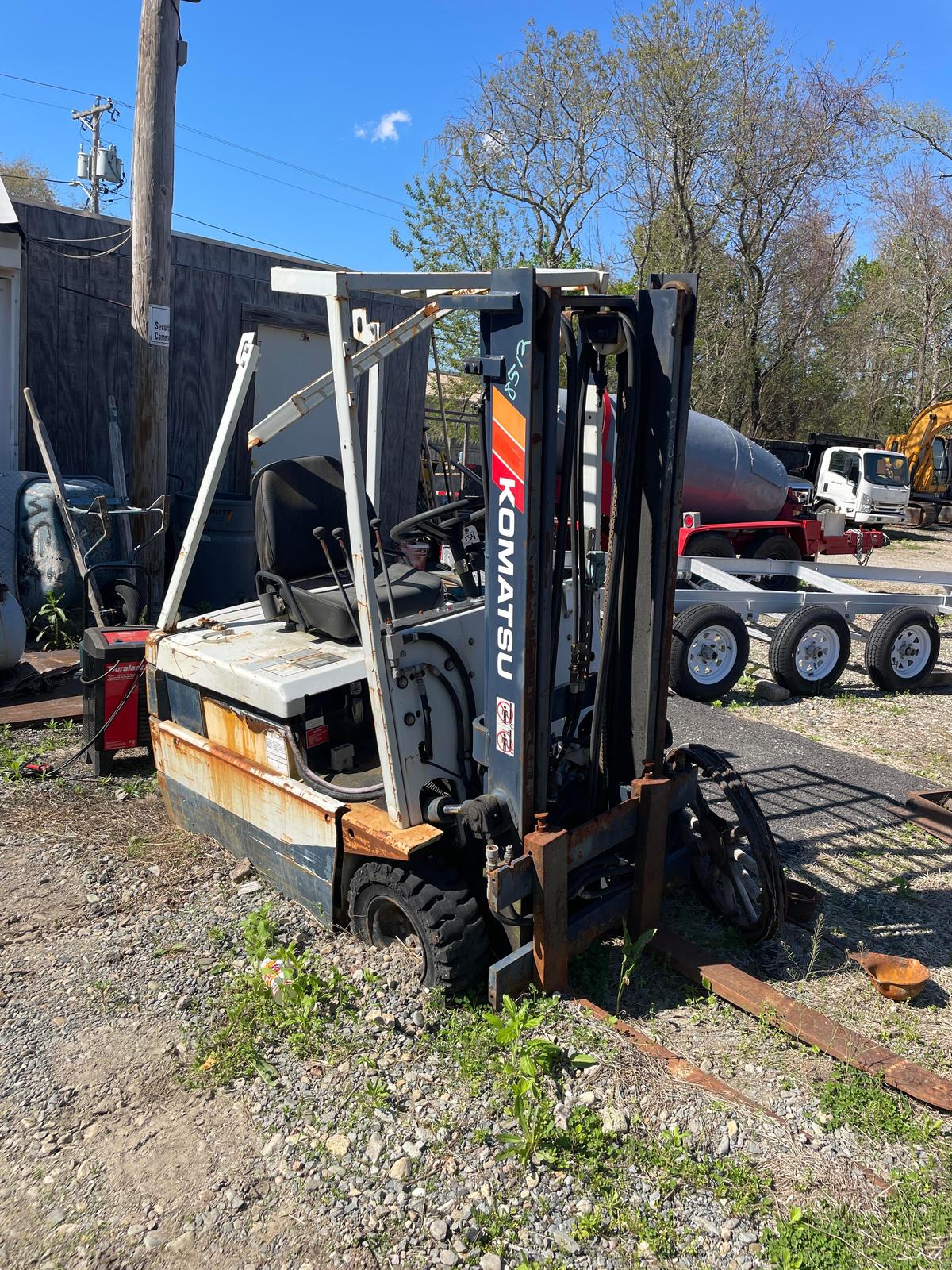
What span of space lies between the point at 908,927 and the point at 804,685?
4169 mm

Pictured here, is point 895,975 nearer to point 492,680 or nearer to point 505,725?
point 505,725

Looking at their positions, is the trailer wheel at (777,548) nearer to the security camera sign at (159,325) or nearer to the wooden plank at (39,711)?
the security camera sign at (159,325)

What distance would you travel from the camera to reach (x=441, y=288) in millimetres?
3367

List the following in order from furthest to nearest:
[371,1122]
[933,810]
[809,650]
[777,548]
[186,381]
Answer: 1. [777,548]
2. [186,381]
3. [809,650]
4. [933,810]
5. [371,1122]

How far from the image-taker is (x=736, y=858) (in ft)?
12.8

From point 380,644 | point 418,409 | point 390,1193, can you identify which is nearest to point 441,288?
point 380,644

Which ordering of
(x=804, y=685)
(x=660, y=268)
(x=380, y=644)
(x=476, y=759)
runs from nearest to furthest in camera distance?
(x=380, y=644), (x=476, y=759), (x=804, y=685), (x=660, y=268)

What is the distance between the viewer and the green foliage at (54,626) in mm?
7652

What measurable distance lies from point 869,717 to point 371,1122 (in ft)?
20.5

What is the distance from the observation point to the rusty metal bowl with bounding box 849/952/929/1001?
3711 millimetres

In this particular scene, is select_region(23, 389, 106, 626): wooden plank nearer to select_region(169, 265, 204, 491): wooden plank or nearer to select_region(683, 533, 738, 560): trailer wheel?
select_region(169, 265, 204, 491): wooden plank

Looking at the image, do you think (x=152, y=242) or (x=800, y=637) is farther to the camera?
(x=800, y=637)

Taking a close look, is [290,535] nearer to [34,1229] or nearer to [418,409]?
[34,1229]

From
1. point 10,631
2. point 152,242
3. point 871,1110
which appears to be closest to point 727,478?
point 152,242
